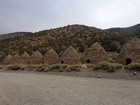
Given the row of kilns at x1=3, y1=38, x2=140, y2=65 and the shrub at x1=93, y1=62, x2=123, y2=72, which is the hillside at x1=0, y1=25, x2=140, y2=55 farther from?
the shrub at x1=93, y1=62, x2=123, y2=72

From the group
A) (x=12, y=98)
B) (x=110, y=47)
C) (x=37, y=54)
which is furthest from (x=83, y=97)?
(x=110, y=47)

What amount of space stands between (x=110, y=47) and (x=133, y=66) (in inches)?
1434

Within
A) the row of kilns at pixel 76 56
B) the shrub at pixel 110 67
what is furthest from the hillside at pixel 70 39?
the shrub at pixel 110 67

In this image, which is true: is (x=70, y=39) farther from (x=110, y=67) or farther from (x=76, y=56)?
(x=110, y=67)

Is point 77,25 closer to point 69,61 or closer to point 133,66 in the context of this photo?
point 69,61

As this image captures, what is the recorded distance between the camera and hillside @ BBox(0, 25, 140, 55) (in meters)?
59.9

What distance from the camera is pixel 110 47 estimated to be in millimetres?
57062

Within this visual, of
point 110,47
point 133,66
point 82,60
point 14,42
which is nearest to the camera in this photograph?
point 133,66

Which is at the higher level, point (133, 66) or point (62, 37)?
point (62, 37)

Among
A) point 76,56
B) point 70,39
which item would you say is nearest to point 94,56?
point 76,56

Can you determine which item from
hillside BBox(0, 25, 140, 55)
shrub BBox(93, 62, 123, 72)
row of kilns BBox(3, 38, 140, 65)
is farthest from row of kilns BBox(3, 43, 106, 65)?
hillside BBox(0, 25, 140, 55)

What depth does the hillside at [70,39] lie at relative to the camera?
5990 cm

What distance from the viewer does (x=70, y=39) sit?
7044 cm

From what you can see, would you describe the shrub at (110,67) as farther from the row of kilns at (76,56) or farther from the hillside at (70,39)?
the hillside at (70,39)
